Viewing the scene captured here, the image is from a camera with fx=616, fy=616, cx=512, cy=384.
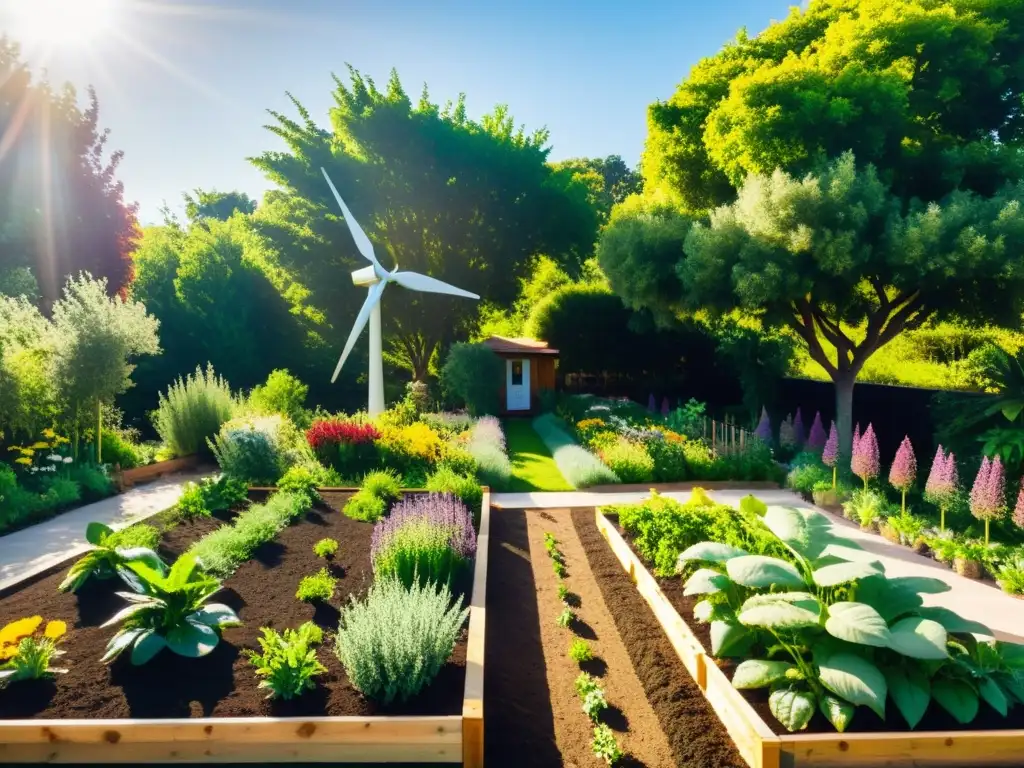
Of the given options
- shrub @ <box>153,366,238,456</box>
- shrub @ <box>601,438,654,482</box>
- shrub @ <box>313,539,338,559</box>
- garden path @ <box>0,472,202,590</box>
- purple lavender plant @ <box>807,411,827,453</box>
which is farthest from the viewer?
shrub @ <box>153,366,238,456</box>

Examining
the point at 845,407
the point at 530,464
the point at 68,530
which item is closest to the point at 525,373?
the point at 530,464

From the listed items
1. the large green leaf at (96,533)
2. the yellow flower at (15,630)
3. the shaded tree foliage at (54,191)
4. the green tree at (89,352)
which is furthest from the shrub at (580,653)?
the shaded tree foliage at (54,191)

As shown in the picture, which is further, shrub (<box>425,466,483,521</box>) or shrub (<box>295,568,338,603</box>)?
shrub (<box>425,466,483,521</box>)

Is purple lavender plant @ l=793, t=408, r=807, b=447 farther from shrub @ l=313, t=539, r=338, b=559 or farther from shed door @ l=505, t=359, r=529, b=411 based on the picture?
shrub @ l=313, t=539, r=338, b=559

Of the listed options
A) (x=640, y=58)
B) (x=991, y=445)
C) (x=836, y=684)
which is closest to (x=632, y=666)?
(x=836, y=684)

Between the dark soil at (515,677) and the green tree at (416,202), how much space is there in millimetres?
16218

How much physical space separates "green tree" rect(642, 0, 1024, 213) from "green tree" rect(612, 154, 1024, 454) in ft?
2.04

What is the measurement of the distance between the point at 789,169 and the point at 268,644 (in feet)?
39.9

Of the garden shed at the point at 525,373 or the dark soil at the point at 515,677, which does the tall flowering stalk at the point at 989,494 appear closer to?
the dark soil at the point at 515,677

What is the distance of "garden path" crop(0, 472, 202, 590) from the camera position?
6.16 metres

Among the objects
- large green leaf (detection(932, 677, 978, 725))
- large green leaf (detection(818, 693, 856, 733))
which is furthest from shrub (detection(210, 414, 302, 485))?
large green leaf (detection(932, 677, 978, 725))

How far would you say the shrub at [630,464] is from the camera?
10.4 metres

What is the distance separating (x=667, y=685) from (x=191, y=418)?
39.8 ft

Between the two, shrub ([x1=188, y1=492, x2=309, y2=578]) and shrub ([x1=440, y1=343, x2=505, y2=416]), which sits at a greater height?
shrub ([x1=440, y1=343, x2=505, y2=416])
